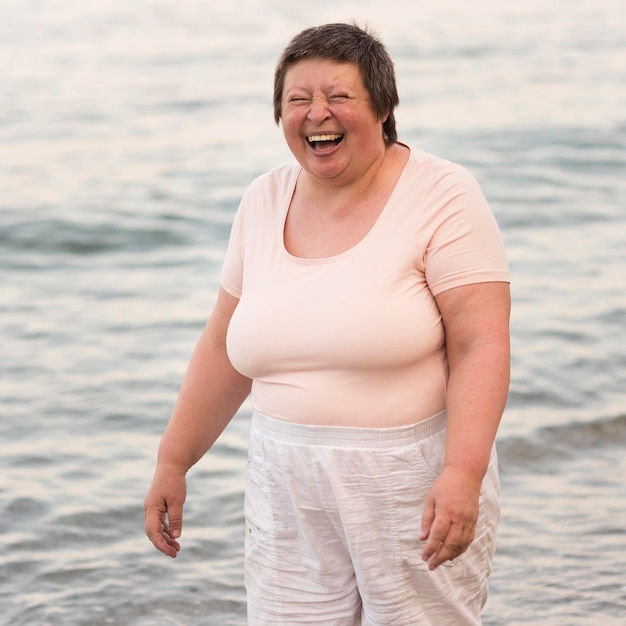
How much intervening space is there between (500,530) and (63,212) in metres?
6.93

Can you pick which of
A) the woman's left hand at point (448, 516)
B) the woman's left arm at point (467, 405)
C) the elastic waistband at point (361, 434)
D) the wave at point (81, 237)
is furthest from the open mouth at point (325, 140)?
the wave at point (81, 237)

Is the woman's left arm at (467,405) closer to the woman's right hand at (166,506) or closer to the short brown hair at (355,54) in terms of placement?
the short brown hair at (355,54)

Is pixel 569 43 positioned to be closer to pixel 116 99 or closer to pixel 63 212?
pixel 116 99

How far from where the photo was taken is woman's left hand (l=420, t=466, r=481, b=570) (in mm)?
2514

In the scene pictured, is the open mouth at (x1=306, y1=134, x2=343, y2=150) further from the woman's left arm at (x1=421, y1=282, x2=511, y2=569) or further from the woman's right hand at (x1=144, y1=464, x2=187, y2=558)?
the woman's right hand at (x1=144, y1=464, x2=187, y2=558)

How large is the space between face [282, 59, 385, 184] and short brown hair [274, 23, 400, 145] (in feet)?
0.05

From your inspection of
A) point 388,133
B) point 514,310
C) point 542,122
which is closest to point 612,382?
point 514,310

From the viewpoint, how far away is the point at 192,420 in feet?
10.3

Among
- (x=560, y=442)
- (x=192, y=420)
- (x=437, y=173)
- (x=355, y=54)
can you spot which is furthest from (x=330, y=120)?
(x=560, y=442)

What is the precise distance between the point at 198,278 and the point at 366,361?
6.48m

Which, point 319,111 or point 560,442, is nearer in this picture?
point 319,111

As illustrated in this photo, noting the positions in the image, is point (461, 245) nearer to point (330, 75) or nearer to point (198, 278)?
point (330, 75)

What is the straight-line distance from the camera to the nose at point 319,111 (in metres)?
2.71

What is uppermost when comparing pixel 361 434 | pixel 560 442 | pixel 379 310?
pixel 379 310
